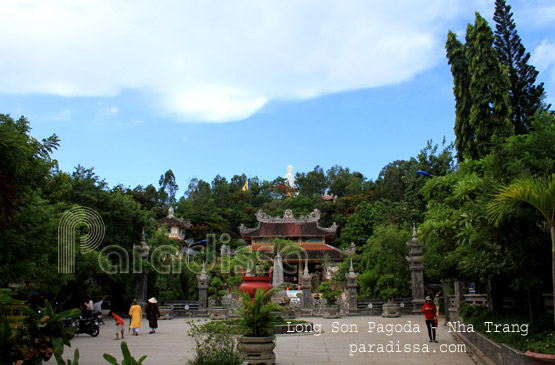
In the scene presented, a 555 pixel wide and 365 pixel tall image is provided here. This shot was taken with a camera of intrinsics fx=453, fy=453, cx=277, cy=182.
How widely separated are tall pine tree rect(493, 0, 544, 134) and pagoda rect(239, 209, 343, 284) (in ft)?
80.3

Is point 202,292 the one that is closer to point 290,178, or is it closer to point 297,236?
point 297,236

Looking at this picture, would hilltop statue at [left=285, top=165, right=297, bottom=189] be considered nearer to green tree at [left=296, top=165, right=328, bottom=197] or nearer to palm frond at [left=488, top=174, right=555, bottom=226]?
green tree at [left=296, top=165, right=328, bottom=197]

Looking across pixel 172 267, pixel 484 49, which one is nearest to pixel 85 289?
pixel 172 267

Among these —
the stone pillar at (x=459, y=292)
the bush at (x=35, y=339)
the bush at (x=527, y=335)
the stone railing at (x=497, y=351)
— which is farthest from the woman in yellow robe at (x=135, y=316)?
the bush at (x=35, y=339)

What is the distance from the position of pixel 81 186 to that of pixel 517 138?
19170mm

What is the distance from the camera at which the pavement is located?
908 cm

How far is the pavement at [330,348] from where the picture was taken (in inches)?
357

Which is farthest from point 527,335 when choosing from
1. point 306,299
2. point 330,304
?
point 306,299

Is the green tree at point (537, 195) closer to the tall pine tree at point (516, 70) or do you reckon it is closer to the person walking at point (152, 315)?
the person walking at point (152, 315)

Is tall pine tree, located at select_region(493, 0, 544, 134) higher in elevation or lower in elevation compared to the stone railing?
higher

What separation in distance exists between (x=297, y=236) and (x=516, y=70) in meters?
28.7

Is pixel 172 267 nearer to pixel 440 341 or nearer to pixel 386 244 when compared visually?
pixel 386 244

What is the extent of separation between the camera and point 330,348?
10.8 metres

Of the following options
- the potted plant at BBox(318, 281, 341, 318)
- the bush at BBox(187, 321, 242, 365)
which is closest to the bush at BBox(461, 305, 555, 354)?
the bush at BBox(187, 321, 242, 365)
